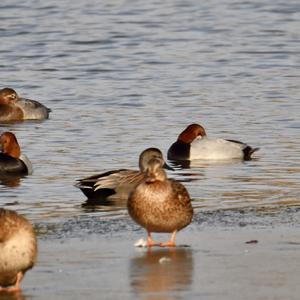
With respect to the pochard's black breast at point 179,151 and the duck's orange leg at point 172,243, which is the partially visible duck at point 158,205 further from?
the pochard's black breast at point 179,151

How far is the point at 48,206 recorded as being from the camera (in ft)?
40.0

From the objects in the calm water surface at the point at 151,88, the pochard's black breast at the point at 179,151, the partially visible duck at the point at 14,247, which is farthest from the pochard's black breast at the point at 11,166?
the partially visible duck at the point at 14,247

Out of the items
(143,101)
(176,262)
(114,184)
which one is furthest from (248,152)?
(176,262)

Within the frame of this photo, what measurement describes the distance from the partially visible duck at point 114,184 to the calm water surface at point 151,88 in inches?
7.0

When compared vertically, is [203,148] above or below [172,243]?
below

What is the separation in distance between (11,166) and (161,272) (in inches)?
279

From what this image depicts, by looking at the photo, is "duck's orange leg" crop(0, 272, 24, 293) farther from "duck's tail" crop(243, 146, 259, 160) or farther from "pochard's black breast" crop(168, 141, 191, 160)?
"pochard's black breast" crop(168, 141, 191, 160)

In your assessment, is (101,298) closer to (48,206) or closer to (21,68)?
(48,206)

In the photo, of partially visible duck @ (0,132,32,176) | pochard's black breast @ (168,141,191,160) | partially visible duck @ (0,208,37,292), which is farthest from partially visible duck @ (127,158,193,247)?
pochard's black breast @ (168,141,191,160)

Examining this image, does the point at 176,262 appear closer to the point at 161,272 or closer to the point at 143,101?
the point at 161,272

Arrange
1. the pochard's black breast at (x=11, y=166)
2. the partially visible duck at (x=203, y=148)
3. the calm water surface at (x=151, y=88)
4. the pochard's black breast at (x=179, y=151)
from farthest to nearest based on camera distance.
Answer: the pochard's black breast at (x=179, y=151) → the partially visible duck at (x=203, y=148) → the pochard's black breast at (x=11, y=166) → the calm water surface at (x=151, y=88)

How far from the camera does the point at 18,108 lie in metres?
20.9

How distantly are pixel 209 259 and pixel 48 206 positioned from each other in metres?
3.66

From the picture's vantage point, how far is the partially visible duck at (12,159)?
1490 cm
